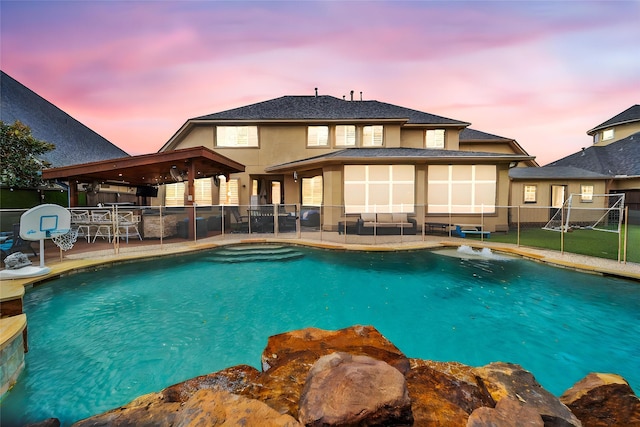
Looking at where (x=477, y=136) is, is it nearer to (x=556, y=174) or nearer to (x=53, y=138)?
(x=556, y=174)

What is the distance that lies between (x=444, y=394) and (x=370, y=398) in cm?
86

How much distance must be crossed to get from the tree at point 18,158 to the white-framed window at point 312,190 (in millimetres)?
13808

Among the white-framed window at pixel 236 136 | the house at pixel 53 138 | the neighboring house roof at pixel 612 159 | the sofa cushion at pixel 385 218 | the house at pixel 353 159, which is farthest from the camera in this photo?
the neighboring house roof at pixel 612 159

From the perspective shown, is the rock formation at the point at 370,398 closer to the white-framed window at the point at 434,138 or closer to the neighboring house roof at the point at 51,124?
the white-framed window at the point at 434,138

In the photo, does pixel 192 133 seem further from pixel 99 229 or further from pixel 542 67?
pixel 542 67

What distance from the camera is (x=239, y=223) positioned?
579 inches

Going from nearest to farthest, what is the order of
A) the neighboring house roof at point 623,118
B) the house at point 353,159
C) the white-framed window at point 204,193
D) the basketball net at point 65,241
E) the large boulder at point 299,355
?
the large boulder at point 299,355 → the basketball net at point 65,241 → the house at point 353,159 → the white-framed window at point 204,193 → the neighboring house roof at point 623,118

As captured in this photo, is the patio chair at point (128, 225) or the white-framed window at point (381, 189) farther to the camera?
the white-framed window at point (381, 189)

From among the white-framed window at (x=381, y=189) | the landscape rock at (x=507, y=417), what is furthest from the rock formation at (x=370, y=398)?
the white-framed window at (x=381, y=189)

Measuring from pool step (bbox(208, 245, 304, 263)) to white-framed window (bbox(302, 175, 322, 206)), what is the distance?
17.1ft

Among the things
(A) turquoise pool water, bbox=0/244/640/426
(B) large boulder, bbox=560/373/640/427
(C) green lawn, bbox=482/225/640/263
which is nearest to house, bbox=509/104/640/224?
(C) green lawn, bbox=482/225/640/263

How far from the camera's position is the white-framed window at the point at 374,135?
16.8 metres

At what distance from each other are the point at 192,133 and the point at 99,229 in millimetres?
8139

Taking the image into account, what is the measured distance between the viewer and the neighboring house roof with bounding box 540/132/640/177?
19.7m
